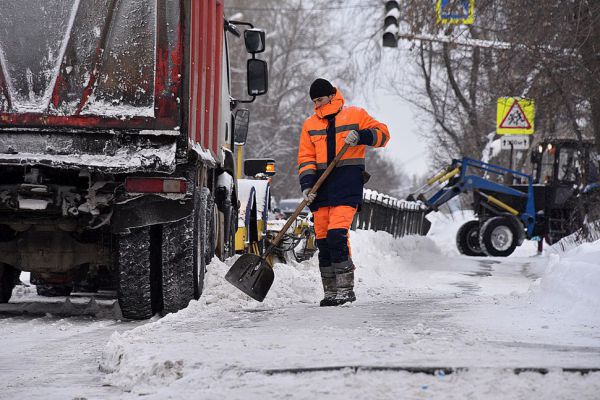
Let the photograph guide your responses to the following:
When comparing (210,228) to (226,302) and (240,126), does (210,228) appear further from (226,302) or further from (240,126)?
(240,126)

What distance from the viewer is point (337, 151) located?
26.9 ft

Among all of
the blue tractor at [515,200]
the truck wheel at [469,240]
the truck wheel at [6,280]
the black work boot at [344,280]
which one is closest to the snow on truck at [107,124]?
the black work boot at [344,280]

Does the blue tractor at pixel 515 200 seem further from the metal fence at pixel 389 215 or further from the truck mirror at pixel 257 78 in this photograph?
the truck mirror at pixel 257 78

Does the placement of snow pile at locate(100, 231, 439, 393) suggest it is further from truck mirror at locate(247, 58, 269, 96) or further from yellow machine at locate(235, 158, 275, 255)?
truck mirror at locate(247, 58, 269, 96)

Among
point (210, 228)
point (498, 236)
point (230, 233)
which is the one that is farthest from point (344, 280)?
point (498, 236)

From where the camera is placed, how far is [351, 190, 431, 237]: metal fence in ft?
54.1

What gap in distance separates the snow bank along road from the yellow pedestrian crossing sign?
29.2ft

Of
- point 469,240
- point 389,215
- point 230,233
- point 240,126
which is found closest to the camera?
point 230,233

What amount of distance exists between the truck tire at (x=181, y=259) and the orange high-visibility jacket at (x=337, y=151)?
1.00 m

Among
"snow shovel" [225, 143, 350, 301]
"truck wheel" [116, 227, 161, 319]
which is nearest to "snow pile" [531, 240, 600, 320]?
"snow shovel" [225, 143, 350, 301]

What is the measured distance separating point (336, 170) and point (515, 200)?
50.1 feet

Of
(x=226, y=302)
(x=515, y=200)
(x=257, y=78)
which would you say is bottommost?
(x=515, y=200)

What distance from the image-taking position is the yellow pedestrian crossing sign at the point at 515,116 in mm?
17528

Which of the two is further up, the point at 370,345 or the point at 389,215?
the point at 370,345
